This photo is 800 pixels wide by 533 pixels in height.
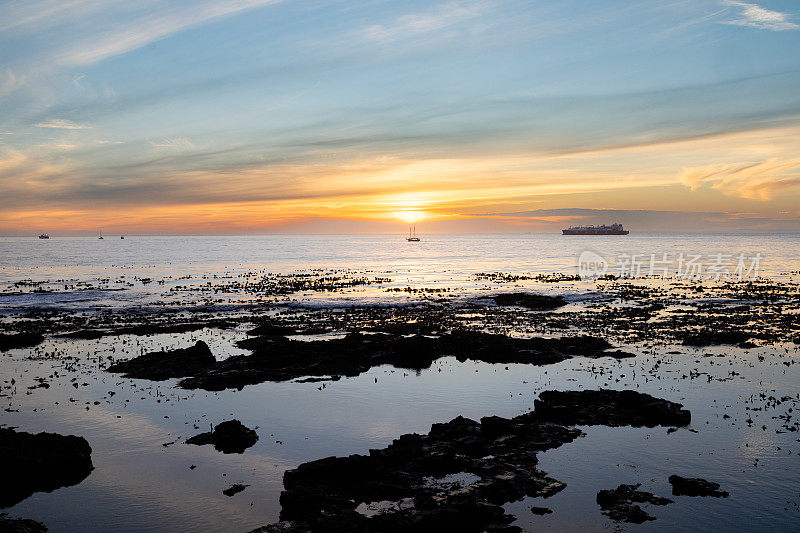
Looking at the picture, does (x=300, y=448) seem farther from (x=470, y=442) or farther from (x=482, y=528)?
(x=482, y=528)

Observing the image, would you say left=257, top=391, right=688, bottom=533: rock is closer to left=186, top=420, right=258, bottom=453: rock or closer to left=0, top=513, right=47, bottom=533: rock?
left=186, top=420, right=258, bottom=453: rock

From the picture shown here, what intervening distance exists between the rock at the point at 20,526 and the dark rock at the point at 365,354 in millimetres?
11908

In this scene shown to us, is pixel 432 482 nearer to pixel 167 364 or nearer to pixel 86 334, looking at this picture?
pixel 167 364

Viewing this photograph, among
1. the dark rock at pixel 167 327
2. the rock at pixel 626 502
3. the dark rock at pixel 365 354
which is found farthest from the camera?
the dark rock at pixel 167 327

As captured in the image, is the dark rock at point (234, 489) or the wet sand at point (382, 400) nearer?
the wet sand at point (382, 400)

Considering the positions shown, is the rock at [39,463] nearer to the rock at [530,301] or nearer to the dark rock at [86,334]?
the dark rock at [86,334]

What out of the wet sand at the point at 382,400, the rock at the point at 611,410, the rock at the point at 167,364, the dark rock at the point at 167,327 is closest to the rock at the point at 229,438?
the wet sand at the point at 382,400

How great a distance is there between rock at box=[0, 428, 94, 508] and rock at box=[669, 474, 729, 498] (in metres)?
16.1

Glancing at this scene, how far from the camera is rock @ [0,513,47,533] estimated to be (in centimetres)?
1144

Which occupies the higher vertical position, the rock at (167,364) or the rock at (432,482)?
the rock at (432,482)

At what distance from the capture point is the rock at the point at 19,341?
108 ft

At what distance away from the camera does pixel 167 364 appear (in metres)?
27.2

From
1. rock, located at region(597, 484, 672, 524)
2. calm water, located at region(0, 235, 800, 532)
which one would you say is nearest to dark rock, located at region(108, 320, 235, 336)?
calm water, located at region(0, 235, 800, 532)

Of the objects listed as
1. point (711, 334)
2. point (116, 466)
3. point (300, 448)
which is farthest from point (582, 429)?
point (711, 334)
